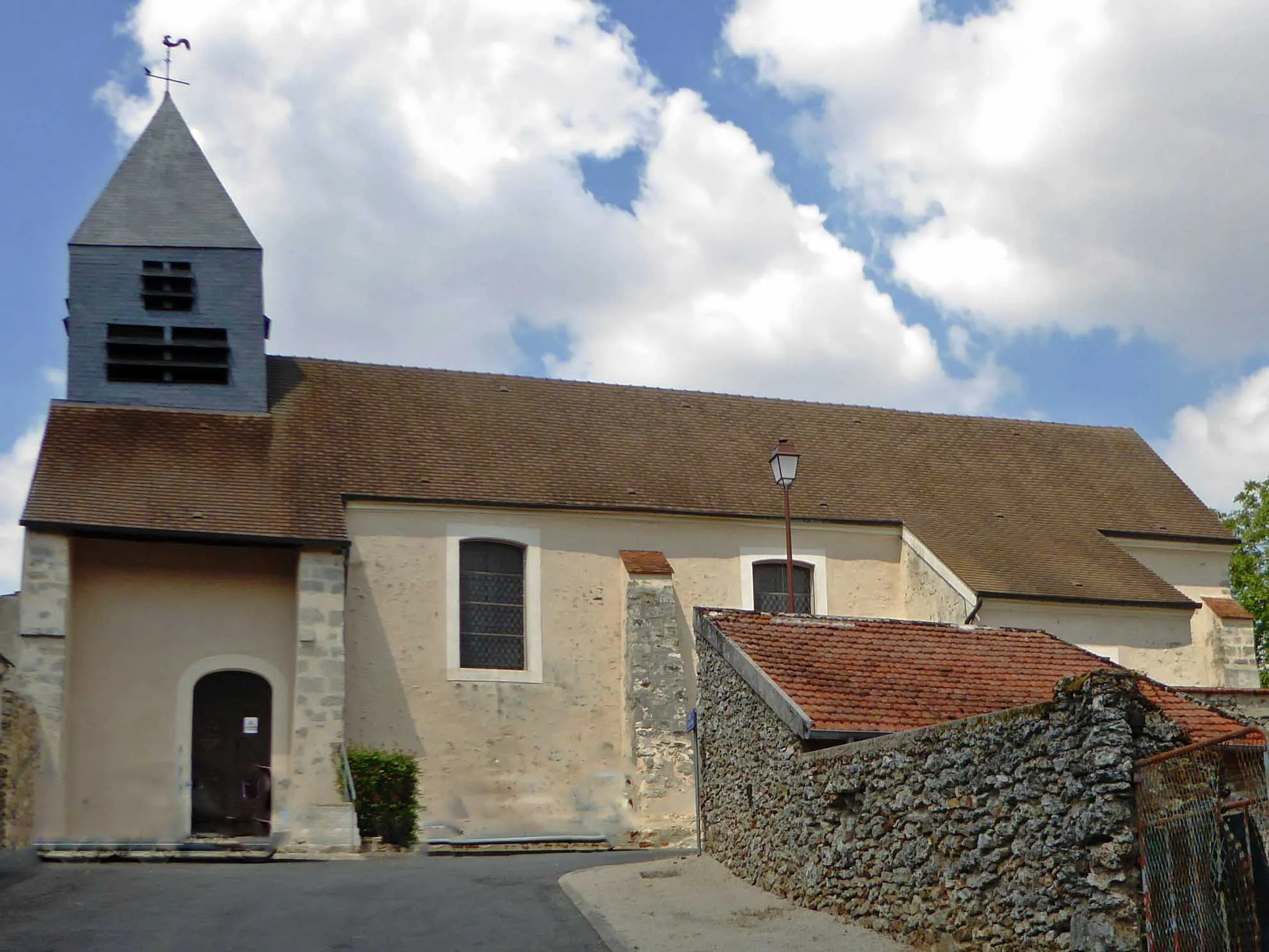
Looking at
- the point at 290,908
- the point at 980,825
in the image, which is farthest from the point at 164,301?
the point at 980,825

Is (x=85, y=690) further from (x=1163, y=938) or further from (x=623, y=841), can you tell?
(x=1163, y=938)

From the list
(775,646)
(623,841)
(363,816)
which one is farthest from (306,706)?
(775,646)

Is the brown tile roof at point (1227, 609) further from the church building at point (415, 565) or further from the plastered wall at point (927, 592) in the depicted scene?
the plastered wall at point (927, 592)

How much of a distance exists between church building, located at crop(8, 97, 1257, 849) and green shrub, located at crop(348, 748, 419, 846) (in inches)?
12.7

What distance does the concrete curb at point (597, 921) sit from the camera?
9562 millimetres

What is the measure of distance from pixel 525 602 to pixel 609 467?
109 inches

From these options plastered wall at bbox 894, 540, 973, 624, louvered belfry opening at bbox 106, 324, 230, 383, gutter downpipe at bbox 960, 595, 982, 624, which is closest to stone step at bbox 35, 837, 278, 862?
louvered belfry opening at bbox 106, 324, 230, 383

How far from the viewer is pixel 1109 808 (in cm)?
704

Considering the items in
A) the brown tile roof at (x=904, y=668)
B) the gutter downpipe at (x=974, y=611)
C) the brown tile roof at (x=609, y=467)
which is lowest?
the brown tile roof at (x=904, y=668)

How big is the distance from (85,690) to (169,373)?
523 cm

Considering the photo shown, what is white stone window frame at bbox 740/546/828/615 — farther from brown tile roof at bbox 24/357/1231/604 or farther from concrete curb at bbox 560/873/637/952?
concrete curb at bbox 560/873/637/952

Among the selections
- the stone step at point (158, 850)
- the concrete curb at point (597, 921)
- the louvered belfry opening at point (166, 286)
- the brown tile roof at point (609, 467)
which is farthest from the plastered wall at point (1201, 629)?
the louvered belfry opening at point (166, 286)

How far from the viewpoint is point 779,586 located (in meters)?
21.3

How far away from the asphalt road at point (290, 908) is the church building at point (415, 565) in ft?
9.95
